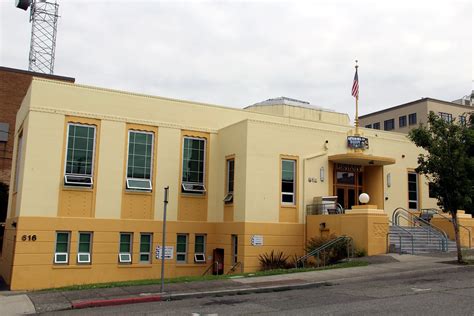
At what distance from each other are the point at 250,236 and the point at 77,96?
9898 millimetres

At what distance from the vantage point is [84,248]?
23.4 m

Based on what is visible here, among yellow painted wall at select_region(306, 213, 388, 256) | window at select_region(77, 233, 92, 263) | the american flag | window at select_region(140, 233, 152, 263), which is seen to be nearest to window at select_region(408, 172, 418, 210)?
the american flag

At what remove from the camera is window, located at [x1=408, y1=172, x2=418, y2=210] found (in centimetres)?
2909

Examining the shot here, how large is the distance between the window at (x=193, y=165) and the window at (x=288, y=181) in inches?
154

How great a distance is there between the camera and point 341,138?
2739 cm

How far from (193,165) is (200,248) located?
4.02 meters

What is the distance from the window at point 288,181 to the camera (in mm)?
25281

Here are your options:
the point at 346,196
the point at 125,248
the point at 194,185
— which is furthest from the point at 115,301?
the point at 346,196

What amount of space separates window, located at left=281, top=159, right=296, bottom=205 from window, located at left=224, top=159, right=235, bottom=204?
2.39 metres

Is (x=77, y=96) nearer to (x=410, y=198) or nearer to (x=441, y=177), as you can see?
(x=441, y=177)

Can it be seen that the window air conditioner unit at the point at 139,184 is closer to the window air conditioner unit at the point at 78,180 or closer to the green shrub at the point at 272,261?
the window air conditioner unit at the point at 78,180

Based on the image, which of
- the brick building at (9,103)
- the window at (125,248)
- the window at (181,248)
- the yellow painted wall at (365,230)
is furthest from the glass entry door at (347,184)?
the brick building at (9,103)

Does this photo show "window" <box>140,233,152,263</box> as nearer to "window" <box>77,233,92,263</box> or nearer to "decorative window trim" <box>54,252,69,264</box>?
"window" <box>77,233,92,263</box>

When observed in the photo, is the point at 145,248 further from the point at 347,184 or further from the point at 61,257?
the point at 347,184
